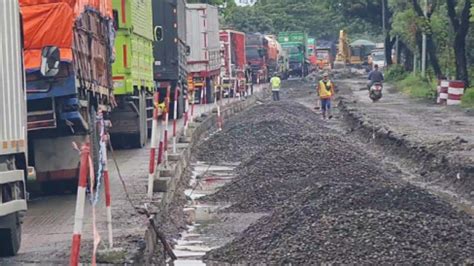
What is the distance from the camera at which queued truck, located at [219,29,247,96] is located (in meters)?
49.7

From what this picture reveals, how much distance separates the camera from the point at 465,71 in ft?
132

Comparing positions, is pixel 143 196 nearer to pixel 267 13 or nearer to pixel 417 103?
pixel 417 103

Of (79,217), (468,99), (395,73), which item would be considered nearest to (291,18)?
(395,73)

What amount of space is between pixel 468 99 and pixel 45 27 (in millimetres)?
27386

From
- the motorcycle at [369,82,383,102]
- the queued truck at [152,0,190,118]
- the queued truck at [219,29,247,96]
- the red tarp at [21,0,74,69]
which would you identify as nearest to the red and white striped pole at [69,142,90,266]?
the red tarp at [21,0,74,69]

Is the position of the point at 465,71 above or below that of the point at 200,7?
below

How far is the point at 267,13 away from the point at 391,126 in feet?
283

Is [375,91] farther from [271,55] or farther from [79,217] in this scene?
[79,217]

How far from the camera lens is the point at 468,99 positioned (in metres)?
38.0

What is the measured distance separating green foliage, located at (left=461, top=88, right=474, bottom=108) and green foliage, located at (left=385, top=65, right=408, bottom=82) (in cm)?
2509

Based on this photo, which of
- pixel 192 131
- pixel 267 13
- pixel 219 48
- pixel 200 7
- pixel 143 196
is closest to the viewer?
pixel 143 196

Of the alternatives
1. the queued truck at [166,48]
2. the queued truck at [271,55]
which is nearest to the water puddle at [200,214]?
the queued truck at [166,48]

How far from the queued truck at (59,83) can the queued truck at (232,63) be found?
98.3ft

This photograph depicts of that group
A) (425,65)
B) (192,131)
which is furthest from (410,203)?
(425,65)
